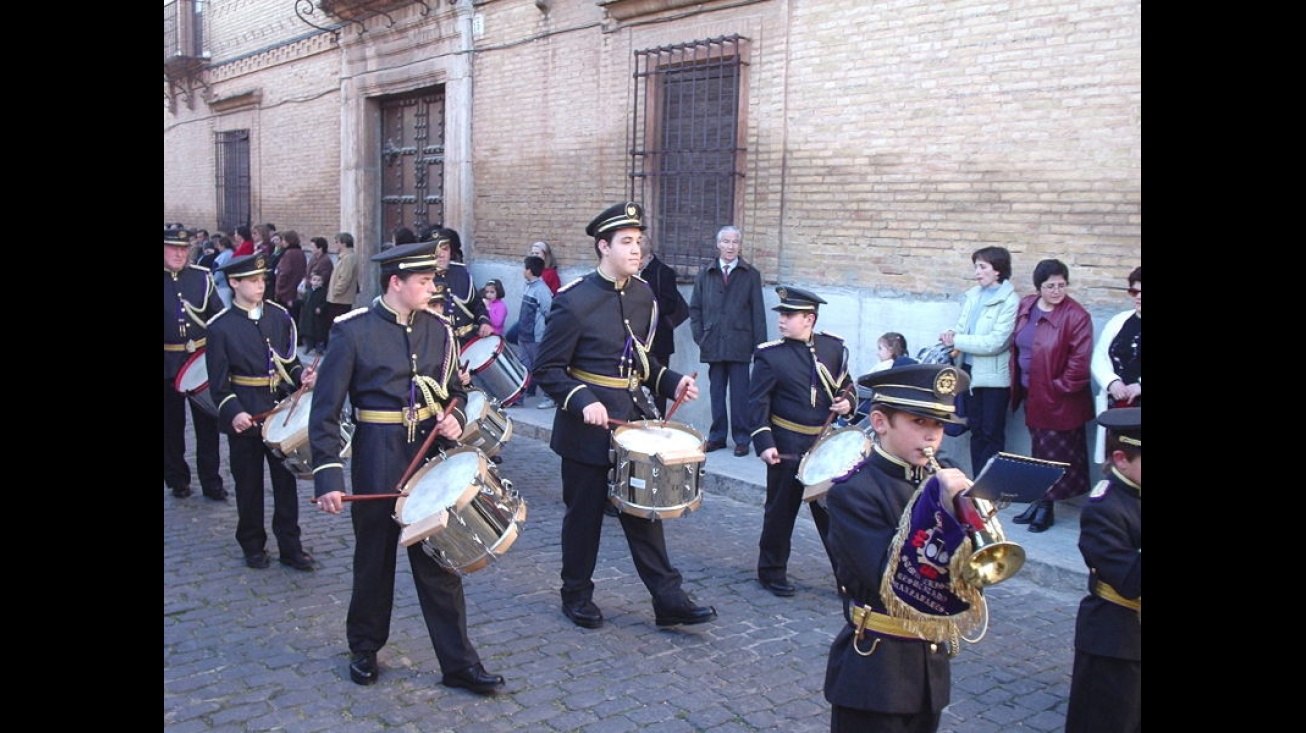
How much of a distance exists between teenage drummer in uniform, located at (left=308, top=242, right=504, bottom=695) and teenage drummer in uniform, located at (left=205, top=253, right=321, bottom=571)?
1917mm

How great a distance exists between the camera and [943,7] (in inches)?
352

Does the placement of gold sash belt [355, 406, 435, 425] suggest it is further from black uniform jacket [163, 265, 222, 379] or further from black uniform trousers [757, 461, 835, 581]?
black uniform jacket [163, 265, 222, 379]

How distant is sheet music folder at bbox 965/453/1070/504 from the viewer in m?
2.83

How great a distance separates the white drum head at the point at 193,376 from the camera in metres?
7.78

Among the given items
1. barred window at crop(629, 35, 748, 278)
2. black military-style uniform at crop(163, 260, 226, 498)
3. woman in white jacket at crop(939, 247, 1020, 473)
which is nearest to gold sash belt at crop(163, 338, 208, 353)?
black military-style uniform at crop(163, 260, 226, 498)

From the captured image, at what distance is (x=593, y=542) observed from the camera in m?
5.82

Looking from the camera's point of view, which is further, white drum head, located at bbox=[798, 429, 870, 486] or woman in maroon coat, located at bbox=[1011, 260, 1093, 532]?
woman in maroon coat, located at bbox=[1011, 260, 1093, 532]

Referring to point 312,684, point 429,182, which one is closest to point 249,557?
point 312,684

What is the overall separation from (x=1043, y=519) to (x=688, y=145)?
557 cm

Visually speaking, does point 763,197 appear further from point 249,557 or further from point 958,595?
point 958,595

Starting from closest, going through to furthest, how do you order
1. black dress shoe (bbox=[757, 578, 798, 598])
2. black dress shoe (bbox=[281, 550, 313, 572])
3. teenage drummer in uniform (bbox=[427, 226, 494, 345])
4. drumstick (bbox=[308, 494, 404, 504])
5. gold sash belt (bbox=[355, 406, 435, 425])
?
1. drumstick (bbox=[308, 494, 404, 504])
2. gold sash belt (bbox=[355, 406, 435, 425])
3. black dress shoe (bbox=[757, 578, 798, 598])
4. black dress shoe (bbox=[281, 550, 313, 572])
5. teenage drummer in uniform (bbox=[427, 226, 494, 345])

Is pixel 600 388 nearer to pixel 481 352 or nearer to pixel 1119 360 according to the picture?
pixel 481 352

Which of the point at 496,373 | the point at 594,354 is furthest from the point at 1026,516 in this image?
the point at 496,373
